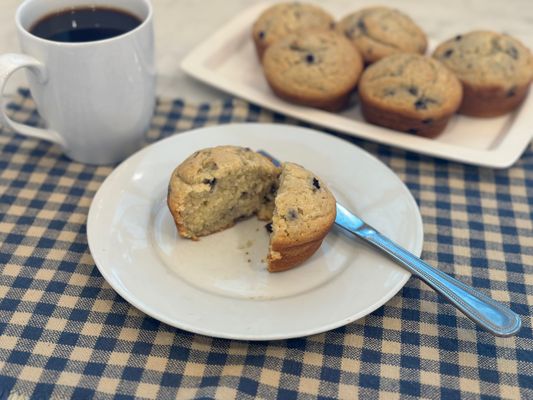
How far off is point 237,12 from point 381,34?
0.83 meters

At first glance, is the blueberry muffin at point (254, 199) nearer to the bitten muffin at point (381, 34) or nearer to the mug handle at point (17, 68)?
the mug handle at point (17, 68)

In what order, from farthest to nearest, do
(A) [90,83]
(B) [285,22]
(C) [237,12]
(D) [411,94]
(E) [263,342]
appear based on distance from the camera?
(C) [237,12]
(B) [285,22]
(D) [411,94]
(A) [90,83]
(E) [263,342]

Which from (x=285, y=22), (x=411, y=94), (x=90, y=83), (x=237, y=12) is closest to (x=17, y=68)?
(x=90, y=83)

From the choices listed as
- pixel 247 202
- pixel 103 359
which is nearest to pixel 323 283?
pixel 247 202

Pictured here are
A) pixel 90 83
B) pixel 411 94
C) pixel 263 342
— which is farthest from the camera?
pixel 411 94

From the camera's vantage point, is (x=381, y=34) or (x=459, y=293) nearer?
(x=459, y=293)

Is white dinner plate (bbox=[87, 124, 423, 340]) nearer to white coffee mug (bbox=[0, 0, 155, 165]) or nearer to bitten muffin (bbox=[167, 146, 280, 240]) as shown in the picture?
bitten muffin (bbox=[167, 146, 280, 240])

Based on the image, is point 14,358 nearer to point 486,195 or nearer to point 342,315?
point 342,315

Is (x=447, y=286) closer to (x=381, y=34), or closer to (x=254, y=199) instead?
(x=254, y=199)

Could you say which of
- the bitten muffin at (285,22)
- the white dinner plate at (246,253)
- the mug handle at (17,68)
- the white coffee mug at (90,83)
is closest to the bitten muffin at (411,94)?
the white dinner plate at (246,253)

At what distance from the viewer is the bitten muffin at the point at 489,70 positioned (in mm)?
1891

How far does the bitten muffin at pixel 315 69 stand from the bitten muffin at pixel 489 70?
314 mm

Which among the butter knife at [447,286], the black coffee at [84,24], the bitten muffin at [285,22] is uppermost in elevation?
the black coffee at [84,24]

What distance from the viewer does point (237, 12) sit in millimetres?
2629
